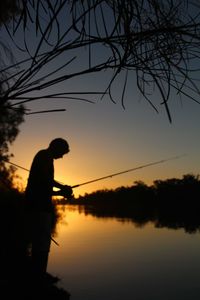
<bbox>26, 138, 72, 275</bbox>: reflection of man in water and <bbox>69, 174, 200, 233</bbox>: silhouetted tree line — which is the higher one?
<bbox>69, 174, 200, 233</bbox>: silhouetted tree line

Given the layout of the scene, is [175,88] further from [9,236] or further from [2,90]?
[9,236]

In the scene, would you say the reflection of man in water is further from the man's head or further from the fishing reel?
the fishing reel

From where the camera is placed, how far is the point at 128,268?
24.5 meters

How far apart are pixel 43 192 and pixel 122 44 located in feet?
9.63

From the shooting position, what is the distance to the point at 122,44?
1.02 m

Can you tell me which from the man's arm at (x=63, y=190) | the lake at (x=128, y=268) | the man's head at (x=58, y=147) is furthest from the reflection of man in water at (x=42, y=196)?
the lake at (x=128, y=268)

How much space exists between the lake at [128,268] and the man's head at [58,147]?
14.0m

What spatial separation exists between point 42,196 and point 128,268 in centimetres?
2156

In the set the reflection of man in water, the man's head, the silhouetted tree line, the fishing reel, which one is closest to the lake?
the fishing reel

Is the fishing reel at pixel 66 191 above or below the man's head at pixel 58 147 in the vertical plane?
below

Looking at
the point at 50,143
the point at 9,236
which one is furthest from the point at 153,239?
the point at 50,143

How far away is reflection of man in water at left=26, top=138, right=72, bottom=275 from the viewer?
382 cm

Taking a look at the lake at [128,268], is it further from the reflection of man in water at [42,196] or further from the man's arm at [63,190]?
the reflection of man in water at [42,196]

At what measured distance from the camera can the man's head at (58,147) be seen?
12.7 feet
